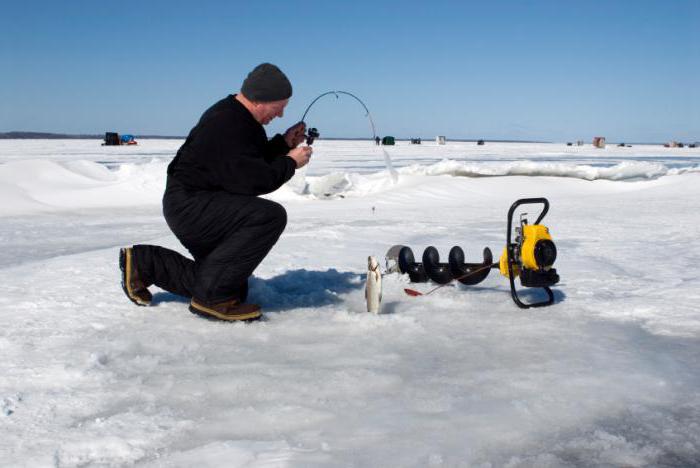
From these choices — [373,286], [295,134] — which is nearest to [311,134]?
[295,134]

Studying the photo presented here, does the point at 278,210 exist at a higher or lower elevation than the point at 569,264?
higher

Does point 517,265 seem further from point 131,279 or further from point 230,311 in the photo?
point 131,279

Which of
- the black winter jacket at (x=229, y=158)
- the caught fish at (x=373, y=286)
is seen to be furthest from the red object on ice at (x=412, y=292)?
the black winter jacket at (x=229, y=158)

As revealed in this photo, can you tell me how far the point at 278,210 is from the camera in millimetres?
2986

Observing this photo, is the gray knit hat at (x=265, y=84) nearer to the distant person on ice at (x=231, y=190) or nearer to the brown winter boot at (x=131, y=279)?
the distant person on ice at (x=231, y=190)

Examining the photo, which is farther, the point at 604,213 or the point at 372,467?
the point at 604,213

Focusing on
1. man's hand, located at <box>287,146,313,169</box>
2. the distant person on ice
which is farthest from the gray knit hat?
man's hand, located at <box>287,146,313,169</box>

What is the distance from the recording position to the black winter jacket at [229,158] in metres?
2.83

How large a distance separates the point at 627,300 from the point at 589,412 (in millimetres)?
1573

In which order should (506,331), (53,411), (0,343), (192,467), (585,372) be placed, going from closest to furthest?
(192,467) → (53,411) → (585,372) → (0,343) → (506,331)

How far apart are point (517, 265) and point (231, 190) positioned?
136 cm

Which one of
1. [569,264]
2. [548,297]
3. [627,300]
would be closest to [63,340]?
[548,297]

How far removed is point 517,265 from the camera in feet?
10.3

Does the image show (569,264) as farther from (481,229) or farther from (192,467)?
(192,467)
